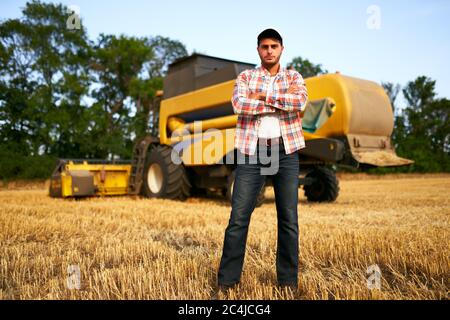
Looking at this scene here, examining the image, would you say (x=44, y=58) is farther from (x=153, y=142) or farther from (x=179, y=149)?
(x=179, y=149)

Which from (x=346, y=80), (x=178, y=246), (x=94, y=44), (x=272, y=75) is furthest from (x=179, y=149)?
(x=94, y=44)

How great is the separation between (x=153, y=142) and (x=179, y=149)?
4.85 feet

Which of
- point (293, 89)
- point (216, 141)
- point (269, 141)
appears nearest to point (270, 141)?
point (269, 141)

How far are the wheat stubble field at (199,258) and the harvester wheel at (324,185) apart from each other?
286 cm

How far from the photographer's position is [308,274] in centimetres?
279

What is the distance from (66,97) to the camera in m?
24.7

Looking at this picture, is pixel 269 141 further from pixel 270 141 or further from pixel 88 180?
pixel 88 180

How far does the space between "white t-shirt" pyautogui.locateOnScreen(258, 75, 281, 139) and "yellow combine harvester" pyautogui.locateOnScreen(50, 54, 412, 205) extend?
4.23 meters

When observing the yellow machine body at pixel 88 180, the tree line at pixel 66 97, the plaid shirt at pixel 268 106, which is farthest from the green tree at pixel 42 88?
the plaid shirt at pixel 268 106

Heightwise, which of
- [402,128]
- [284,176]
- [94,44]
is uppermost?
[94,44]

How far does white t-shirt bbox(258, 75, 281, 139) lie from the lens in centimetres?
258

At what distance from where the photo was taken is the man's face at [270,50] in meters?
2.55

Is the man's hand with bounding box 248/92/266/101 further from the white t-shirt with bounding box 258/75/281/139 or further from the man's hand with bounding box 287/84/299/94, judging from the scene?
the man's hand with bounding box 287/84/299/94

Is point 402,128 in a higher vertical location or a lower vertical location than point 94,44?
lower
